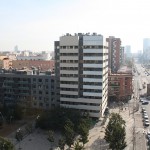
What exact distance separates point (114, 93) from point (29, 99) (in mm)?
34208

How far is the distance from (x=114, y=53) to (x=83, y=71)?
8994cm

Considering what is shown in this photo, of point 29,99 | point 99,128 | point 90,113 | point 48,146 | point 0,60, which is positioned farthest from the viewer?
point 0,60

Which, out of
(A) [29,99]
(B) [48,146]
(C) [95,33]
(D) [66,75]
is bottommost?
(B) [48,146]

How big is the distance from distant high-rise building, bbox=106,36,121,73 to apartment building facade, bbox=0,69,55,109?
74.3 metres

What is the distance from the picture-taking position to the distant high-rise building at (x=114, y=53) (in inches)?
6344

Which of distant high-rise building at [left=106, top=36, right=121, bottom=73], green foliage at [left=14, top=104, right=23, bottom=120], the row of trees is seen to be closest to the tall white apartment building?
the row of trees

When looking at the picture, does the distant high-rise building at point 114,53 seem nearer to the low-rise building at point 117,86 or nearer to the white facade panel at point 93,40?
the low-rise building at point 117,86

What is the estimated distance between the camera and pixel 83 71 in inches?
3115

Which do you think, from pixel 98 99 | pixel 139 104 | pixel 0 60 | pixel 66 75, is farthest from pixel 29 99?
pixel 0 60

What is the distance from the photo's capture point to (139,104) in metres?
104

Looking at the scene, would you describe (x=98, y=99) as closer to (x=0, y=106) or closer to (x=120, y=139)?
(x=120, y=139)

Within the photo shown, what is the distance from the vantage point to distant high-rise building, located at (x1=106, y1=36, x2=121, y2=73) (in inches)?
6344

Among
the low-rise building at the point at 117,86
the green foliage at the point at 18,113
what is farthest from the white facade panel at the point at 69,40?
the low-rise building at the point at 117,86

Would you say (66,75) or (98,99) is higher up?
(66,75)
